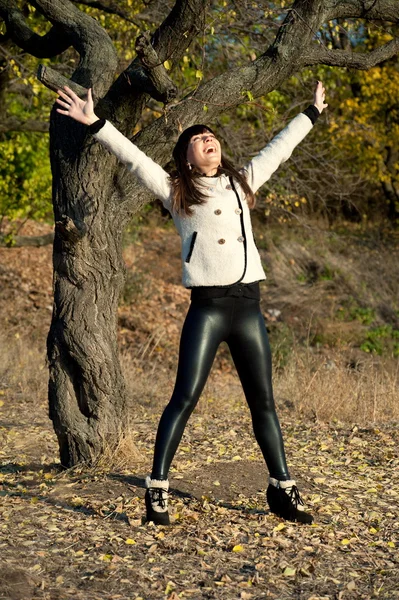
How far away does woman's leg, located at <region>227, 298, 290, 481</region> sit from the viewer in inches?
165

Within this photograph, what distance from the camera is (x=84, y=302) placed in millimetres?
5121

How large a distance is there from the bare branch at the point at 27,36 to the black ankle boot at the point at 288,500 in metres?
2.93

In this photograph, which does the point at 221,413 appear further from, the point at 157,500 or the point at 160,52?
the point at 160,52

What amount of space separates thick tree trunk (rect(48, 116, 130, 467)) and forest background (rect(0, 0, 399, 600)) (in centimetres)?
22

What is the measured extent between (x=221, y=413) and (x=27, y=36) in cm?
346

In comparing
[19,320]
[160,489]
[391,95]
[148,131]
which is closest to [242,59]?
[148,131]

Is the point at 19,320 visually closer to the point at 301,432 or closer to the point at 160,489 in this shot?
the point at 301,432

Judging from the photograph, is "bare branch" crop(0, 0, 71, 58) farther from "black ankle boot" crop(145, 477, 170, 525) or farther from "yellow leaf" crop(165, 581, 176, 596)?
"yellow leaf" crop(165, 581, 176, 596)

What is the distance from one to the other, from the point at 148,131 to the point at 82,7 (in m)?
5.02

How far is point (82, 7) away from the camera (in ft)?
31.4

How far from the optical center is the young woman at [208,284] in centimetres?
413

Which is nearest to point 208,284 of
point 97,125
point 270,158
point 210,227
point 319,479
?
point 210,227

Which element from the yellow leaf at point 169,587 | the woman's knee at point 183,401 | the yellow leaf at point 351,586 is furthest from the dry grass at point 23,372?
the yellow leaf at point 351,586

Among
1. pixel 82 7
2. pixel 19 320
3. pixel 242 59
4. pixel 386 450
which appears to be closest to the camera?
pixel 386 450
